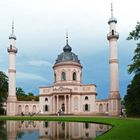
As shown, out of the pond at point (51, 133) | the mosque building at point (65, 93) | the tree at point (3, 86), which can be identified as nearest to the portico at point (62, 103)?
the mosque building at point (65, 93)

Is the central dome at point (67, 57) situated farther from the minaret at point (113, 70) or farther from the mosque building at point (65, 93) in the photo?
the minaret at point (113, 70)

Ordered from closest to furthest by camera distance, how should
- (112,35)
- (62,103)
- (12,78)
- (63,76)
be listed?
(112,35) → (12,78) → (62,103) → (63,76)

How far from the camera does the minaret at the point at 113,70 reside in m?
64.9

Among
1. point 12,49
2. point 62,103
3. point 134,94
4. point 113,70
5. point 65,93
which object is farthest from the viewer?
point 12,49

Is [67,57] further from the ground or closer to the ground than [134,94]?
further from the ground

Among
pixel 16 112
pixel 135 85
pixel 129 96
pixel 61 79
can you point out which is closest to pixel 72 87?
pixel 61 79

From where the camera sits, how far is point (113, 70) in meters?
66.9

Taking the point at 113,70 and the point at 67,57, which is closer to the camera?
the point at 113,70

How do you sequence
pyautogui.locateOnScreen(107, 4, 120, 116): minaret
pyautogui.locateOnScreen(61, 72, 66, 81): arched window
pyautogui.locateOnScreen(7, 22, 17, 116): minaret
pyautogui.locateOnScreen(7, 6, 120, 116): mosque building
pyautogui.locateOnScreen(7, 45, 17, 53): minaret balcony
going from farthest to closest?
pyautogui.locateOnScreen(61, 72, 66, 81): arched window → pyautogui.locateOnScreen(7, 45, 17, 53): minaret balcony → pyautogui.locateOnScreen(7, 6, 120, 116): mosque building → pyautogui.locateOnScreen(7, 22, 17, 116): minaret → pyautogui.locateOnScreen(107, 4, 120, 116): minaret

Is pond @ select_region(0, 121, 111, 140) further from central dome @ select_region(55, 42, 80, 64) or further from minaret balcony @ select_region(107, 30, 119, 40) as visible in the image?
central dome @ select_region(55, 42, 80, 64)

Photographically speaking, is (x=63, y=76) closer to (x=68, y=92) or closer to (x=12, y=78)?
(x=68, y=92)

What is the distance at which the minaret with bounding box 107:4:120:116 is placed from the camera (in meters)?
64.9

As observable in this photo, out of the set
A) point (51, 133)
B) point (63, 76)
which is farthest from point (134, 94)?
point (51, 133)

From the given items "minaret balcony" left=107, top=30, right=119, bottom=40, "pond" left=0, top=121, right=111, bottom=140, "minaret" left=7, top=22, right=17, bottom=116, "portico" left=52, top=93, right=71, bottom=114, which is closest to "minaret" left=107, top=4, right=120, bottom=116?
"minaret balcony" left=107, top=30, right=119, bottom=40
